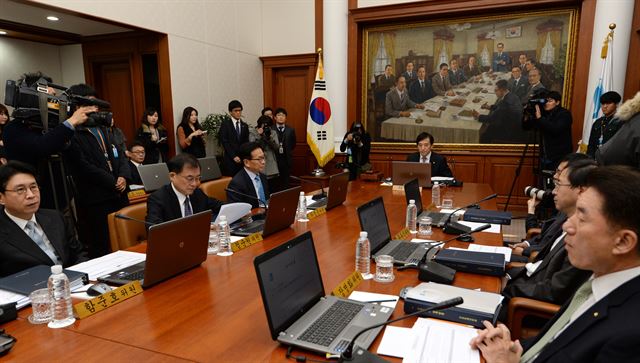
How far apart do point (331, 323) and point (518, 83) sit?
5420mm

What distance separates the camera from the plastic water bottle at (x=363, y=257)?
5.63 ft

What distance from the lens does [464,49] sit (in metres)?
5.74

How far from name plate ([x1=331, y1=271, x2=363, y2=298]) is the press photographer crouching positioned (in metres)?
3.79

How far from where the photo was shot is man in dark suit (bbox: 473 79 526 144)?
561 centimetres

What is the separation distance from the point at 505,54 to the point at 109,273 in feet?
18.4

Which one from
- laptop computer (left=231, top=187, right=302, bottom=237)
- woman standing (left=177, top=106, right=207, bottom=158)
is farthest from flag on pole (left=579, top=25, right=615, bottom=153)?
woman standing (left=177, top=106, right=207, bottom=158)

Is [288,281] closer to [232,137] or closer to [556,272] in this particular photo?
[556,272]

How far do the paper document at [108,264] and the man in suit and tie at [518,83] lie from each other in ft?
17.6

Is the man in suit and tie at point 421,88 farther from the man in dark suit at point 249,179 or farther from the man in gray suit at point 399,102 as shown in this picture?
the man in dark suit at point 249,179

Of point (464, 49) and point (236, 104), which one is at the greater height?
point (464, 49)

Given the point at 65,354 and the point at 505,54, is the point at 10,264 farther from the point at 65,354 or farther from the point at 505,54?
the point at 505,54

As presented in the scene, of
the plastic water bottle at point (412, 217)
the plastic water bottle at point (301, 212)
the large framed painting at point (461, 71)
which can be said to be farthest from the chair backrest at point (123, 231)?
the large framed painting at point (461, 71)

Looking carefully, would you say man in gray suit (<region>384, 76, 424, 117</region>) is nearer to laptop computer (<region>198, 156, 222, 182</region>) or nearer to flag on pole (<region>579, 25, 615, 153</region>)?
flag on pole (<region>579, 25, 615, 153</region>)

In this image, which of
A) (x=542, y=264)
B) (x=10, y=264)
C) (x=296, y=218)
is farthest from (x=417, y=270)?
(x=10, y=264)
